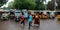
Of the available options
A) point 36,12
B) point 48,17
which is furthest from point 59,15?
point 36,12

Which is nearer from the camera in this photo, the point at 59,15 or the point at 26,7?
the point at 26,7

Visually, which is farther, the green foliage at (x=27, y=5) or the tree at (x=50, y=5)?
the tree at (x=50, y=5)

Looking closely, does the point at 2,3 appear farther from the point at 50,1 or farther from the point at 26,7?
the point at 50,1

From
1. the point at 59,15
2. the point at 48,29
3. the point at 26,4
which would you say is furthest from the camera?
the point at 59,15

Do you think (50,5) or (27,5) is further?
(50,5)

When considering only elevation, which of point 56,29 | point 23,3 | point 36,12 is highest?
point 23,3

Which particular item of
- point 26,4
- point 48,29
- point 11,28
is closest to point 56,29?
point 48,29

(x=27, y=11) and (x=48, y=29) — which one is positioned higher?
(x=27, y=11)

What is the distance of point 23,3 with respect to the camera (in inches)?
235

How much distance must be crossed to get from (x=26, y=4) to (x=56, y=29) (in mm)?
1741

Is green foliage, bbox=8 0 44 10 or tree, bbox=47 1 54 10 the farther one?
tree, bbox=47 1 54 10

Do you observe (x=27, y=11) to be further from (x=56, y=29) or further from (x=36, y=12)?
(x=56, y=29)

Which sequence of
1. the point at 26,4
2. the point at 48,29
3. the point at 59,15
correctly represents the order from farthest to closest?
the point at 59,15 < the point at 26,4 < the point at 48,29

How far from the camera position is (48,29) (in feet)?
15.0
